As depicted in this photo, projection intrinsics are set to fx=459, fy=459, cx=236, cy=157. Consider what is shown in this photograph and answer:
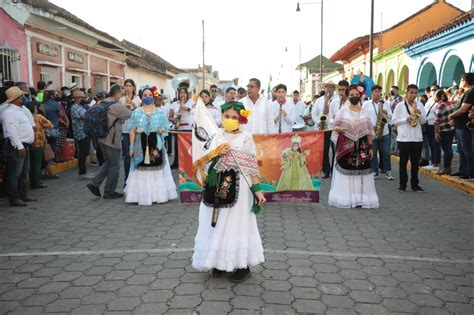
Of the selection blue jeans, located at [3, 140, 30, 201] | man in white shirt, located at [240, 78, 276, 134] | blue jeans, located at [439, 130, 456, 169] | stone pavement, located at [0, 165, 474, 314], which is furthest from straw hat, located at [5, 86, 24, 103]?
blue jeans, located at [439, 130, 456, 169]

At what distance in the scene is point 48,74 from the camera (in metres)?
14.7

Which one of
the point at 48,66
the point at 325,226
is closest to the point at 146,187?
the point at 325,226

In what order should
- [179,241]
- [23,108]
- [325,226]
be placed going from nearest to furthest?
1. [179,241]
2. [325,226]
3. [23,108]

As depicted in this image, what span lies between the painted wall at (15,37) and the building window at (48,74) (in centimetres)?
122

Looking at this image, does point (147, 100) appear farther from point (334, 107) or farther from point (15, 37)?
point (15, 37)

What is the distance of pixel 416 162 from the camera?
28.5ft

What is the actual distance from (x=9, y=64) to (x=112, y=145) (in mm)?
6037

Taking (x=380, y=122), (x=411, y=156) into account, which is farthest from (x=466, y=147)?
(x=380, y=122)

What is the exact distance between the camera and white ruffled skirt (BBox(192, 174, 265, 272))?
4.25m

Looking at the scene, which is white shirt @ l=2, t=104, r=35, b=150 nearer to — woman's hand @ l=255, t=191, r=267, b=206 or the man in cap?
the man in cap

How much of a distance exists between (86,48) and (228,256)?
16.2 metres

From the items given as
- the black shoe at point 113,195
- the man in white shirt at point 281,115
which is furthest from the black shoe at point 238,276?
the man in white shirt at point 281,115

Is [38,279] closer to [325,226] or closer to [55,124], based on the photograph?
[325,226]

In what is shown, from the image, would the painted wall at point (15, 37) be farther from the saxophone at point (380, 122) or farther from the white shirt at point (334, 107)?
the saxophone at point (380, 122)
